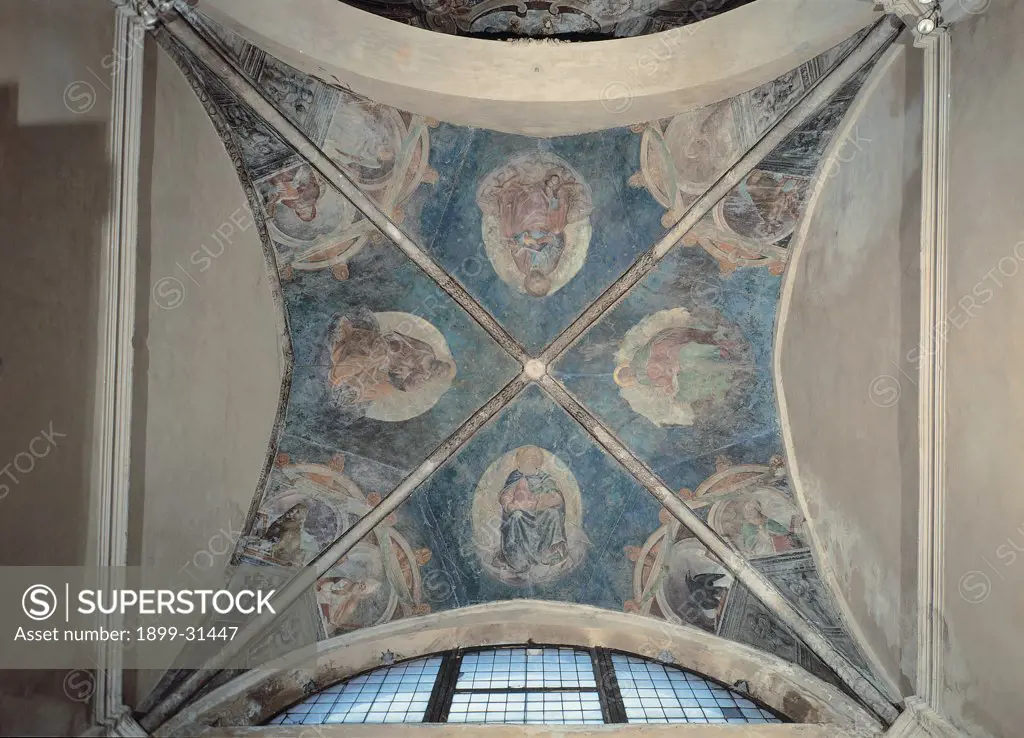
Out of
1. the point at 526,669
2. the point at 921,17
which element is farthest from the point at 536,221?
the point at 526,669

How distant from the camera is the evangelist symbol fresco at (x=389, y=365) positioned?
923 cm

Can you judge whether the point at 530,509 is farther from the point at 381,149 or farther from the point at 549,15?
the point at 549,15

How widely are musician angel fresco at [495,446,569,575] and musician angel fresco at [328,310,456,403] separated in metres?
1.53

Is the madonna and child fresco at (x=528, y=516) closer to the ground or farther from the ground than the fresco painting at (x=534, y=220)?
closer to the ground

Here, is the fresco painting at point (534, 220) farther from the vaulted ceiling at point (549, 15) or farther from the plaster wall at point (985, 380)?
the plaster wall at point (985, 380)

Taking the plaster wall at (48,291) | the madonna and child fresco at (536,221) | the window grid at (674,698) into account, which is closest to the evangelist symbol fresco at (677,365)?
the madonna and child fresco at (536,221)

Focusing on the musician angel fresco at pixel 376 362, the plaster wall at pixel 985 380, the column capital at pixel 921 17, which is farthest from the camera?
the musician angel fresco at pixel 376 362

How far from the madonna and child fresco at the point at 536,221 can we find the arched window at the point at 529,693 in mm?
4378

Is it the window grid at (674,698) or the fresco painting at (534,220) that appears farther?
the fresco painting at (534,220)

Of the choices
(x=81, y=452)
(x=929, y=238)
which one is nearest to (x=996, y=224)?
(x=929, y=238)

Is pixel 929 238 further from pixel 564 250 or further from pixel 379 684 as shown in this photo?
pixel 379 684

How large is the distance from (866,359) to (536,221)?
12.9 feet

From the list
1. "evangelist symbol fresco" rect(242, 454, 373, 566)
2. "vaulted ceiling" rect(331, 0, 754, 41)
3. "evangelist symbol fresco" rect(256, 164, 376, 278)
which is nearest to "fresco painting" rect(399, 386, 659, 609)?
"evangelist symbol fresco" rect(242, 454, 373, 566)

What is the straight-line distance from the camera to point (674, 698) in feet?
26.3
